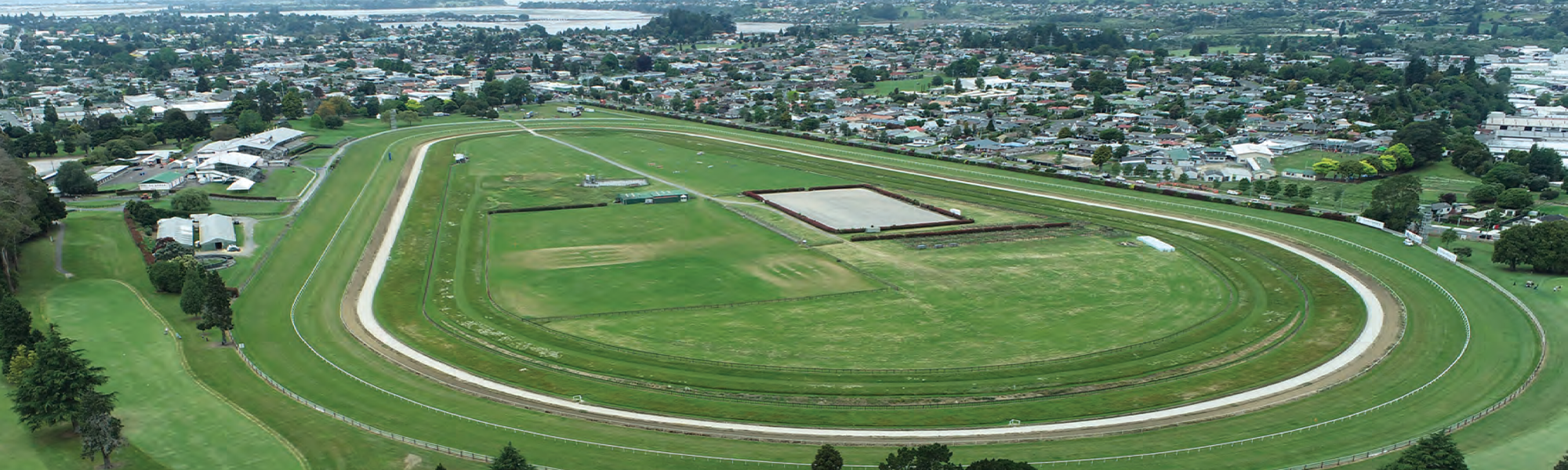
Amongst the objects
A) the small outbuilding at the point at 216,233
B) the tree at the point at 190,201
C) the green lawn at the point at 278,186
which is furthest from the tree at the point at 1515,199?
the tree at the point at 190,201

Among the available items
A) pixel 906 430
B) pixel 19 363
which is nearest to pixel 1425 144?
pixel 906 430

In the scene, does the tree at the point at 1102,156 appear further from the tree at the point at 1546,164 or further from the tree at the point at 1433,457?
the tree at the point at 1433,457

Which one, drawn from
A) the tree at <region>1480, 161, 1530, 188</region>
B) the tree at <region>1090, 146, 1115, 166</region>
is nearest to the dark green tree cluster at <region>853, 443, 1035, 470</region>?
the tree at <region>1090, 146, 1115, 166</region>

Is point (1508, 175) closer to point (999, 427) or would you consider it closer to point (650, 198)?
point (999, 427)

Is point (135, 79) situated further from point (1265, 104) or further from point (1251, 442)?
point (1251, 442)

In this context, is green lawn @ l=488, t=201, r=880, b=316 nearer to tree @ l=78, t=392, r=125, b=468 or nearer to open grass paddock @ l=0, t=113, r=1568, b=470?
open grass paddock @ l=0, t=113, r=1568, b=470
